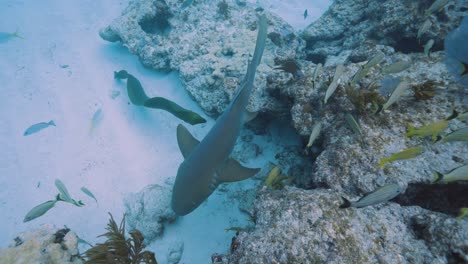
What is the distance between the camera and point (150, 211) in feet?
14.2

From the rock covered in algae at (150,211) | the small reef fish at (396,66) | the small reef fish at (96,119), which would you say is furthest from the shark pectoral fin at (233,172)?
the small reef fish at (96,119)

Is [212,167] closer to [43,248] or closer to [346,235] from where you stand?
[346,235]

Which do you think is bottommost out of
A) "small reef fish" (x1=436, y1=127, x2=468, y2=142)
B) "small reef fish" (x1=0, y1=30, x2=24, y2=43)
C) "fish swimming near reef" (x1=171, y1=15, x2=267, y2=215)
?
"small reef fish" (x1=0, y1=30, x2=24, y2=43)

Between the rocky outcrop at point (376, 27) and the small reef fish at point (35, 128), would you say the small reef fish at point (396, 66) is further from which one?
the small reef fish at point (35, 128)

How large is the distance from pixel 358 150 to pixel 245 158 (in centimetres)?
247

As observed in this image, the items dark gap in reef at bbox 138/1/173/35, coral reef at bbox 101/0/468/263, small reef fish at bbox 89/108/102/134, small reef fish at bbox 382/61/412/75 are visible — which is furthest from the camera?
dark gap in reef at bbox 138/1/173/35

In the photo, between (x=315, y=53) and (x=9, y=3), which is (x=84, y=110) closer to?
(x=315, y=53)

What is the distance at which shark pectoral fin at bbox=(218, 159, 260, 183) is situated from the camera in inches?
132

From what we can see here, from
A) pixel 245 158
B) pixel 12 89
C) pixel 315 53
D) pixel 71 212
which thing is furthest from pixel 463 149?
pixel 12 89

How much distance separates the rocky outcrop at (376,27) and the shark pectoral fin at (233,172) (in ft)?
11.0

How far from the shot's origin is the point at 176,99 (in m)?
6.39

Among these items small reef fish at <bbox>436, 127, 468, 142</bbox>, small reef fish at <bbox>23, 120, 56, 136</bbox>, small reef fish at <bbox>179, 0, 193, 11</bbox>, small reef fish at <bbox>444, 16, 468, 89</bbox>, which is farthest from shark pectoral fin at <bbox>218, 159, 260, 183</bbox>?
small reef fish at <bbox>179, 0, 193, 11</bbox>

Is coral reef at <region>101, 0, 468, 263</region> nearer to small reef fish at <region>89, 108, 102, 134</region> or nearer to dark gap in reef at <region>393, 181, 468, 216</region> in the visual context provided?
dark gap in reef at <region>393, 181, 468, 216</region>

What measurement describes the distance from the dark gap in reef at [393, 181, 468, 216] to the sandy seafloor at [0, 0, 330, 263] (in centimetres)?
256
